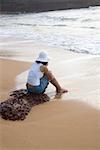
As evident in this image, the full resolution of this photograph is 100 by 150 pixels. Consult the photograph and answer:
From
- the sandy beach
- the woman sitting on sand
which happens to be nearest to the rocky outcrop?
the sandy beach

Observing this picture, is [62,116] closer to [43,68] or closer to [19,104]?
[19,104]

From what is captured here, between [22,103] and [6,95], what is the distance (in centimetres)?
98

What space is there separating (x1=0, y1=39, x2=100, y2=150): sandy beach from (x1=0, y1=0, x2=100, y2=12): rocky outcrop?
2850cm

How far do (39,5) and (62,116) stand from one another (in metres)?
32.9

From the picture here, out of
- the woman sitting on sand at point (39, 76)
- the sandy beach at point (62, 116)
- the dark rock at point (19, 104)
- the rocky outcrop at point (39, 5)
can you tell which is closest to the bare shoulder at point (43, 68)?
the woman sitting on sand at point (39, 76)

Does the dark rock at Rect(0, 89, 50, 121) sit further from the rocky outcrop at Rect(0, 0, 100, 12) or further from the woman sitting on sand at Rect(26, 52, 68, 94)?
the rocky outcrop at Rect(0, 0, 100, 12)

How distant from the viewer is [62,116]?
5930 mm

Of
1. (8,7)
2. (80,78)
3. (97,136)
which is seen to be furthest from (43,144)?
(8,7)

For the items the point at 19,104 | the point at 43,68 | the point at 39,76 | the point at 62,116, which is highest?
the point at 43,68

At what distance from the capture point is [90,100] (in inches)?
264

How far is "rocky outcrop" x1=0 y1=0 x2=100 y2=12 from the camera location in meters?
37.5

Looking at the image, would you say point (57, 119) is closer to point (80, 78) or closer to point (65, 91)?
point (65, 91)

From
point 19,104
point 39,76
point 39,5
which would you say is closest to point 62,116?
point 19,104

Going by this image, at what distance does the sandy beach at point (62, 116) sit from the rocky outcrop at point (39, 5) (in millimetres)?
28505
